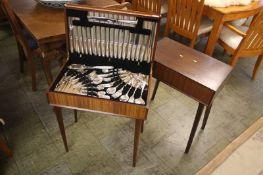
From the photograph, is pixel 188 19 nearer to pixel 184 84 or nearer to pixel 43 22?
pixel 184 84

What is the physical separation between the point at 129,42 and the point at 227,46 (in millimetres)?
1311

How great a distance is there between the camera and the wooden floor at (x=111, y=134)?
146cm

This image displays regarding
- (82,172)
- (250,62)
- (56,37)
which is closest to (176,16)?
(250,62)

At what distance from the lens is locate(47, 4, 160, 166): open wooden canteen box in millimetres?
1070

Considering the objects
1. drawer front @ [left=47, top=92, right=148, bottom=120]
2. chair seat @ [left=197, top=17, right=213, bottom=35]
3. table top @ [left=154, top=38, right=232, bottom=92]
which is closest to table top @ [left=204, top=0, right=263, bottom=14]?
chair seat @ [left=197, top=17, right=213, bottom=35]

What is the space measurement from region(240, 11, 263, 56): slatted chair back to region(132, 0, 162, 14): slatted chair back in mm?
844

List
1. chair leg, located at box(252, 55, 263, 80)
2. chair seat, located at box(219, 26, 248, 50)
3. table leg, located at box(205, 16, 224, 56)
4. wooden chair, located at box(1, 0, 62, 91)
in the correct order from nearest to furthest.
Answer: wooden chair, located at box(1, 0, 62, 91)
table leg, located at box(205, 16, 224, 56)
chair seat, located at box(219, 26, 248, 50)
chair leg, located at box(252, 55, 263, 80)

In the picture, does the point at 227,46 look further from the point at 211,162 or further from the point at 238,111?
the point at 211,162

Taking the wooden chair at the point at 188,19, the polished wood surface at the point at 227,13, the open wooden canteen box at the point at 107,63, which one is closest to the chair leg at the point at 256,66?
the polished wood surface at the point at 227,13

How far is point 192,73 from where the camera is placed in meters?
1.27

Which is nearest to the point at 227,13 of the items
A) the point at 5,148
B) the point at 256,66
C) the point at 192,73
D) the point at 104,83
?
the point at 256,66

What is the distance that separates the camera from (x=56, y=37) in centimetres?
133

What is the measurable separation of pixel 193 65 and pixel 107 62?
52 cm

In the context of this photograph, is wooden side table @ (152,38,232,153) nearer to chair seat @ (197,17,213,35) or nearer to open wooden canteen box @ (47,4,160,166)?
open wooden canteen box @ (47,4,160,166)
